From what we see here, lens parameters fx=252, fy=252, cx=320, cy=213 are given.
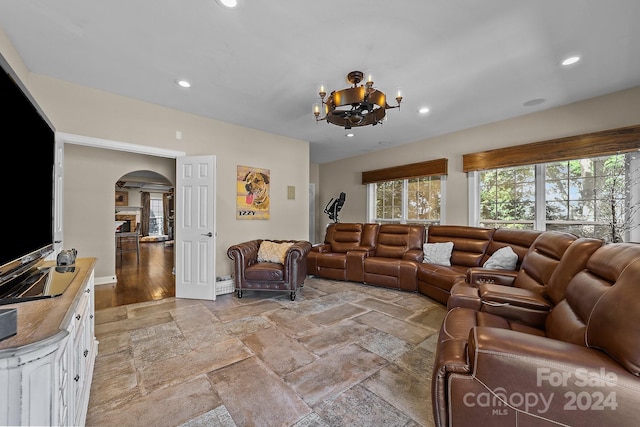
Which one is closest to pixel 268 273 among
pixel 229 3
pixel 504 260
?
pixel 229 3

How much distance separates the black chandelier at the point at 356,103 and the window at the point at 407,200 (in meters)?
2.81

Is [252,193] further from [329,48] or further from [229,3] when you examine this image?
[229,3]

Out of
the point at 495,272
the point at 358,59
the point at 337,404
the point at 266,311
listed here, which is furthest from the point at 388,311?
the point at 358,59

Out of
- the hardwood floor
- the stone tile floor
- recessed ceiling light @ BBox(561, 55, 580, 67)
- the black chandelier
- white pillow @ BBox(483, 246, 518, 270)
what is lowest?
the stone tile floor

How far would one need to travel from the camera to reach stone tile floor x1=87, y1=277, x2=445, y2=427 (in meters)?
1.53

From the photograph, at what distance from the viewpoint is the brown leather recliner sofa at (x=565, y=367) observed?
0.91 meters

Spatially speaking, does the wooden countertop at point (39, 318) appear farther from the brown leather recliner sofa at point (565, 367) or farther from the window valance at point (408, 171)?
the window valance at point (408, 171)

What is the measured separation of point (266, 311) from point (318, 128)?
120 inches

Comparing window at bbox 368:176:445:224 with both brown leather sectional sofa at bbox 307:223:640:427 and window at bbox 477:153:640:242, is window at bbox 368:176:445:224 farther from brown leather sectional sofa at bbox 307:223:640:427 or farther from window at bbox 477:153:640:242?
brown leather sectional sofa at bbox 307:223:640:427

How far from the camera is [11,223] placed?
124 centimetres

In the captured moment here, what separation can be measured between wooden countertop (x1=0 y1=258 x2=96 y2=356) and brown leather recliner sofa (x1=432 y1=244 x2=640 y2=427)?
153 centimetres

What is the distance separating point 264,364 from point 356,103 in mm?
2395

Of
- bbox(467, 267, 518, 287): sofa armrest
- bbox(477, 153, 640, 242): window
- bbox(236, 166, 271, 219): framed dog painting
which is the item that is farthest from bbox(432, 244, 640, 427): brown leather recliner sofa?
bbox(236, 166, 271, 219): framed dog painting

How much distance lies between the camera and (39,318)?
0.91m
